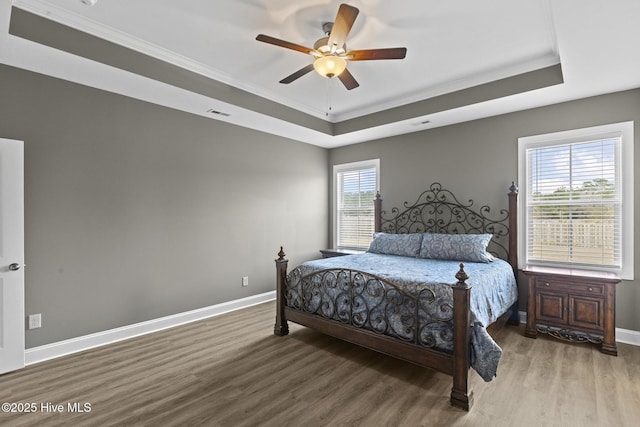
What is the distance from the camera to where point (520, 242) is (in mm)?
4113

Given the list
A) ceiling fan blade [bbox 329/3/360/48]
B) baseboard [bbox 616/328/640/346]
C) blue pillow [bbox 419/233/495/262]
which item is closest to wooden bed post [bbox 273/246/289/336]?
blue pillow [bbox 419/233/495/262]

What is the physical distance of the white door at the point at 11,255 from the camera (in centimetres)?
273

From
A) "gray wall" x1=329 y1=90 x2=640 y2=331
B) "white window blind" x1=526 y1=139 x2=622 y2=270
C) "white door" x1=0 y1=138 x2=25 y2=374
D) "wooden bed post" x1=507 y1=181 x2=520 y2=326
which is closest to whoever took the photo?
"white door" x1=0 y1=138 x2=25 y2=374

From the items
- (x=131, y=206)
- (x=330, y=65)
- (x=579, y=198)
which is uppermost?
(x=330, y=65)

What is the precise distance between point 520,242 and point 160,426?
14.3 feet

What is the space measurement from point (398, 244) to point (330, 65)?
276 cm

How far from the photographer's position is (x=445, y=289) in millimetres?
2494

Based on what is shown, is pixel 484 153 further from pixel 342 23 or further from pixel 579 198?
pixel 342 23

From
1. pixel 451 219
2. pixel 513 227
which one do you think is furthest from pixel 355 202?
pixel 513 227

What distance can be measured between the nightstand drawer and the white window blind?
22.2 inches

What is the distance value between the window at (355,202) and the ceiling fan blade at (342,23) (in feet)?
10.9

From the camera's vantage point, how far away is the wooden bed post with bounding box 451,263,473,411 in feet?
7.41

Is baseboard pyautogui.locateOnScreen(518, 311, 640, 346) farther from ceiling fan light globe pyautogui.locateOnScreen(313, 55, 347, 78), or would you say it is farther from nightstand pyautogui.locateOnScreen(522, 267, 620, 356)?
ceiling fan light globe pyautogui.locateOnScreen(313, 55, 347, 78)

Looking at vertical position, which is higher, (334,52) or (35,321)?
(334,52)
